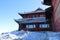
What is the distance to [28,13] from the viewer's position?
88.8 feet

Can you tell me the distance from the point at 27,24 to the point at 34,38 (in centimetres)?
1971

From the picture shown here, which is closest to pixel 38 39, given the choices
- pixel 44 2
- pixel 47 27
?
pixel 44 2

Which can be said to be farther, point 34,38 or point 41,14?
point 41,14

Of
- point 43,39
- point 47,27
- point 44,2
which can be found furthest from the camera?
point 47,27

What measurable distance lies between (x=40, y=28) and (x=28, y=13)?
4884 millimetres

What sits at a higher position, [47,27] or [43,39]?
[43,39]

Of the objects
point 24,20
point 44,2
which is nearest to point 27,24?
point 24,20

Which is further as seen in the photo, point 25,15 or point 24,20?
point 25,15

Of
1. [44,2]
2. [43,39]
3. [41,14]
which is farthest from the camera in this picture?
[41,14]

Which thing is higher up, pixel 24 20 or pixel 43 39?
pixel 43 39

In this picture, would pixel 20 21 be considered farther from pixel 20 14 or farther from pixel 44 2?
pixel 44 2

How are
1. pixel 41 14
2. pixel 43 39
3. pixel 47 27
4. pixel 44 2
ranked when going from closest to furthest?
pixel 43 39 < pixel 44 2 < pixel 47 27 < pixel 41 14

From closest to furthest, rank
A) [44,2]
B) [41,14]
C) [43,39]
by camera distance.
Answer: [43,39], [44,2], [41,14]

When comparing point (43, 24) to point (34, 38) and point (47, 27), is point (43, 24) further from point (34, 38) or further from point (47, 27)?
point (34, 38)
